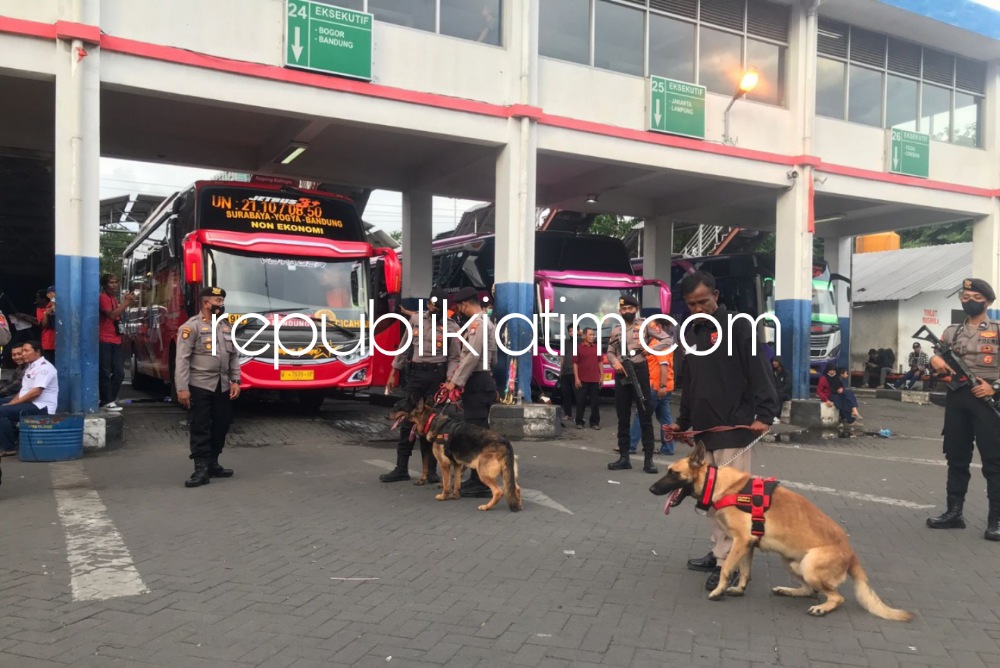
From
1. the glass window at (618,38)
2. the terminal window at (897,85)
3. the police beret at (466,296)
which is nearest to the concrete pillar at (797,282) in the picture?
the terminal window at (897,85)

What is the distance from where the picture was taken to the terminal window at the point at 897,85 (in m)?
15.2

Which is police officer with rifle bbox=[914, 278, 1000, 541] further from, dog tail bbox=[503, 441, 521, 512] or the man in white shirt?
the man in white shirt

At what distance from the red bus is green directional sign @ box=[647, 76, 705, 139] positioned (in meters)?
5.14

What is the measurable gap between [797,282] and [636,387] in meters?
7.25

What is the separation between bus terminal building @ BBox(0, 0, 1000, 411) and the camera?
9125 mm

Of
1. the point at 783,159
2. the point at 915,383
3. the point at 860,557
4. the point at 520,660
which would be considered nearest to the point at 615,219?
the point at 915,383

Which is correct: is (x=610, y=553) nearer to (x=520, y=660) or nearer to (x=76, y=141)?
(x=520, y=660)

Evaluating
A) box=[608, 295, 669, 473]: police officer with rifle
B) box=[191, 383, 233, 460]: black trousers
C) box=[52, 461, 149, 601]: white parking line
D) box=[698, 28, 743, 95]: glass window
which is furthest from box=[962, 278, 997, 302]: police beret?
box=[698, 28, 743, 95]: glass window

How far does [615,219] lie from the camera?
28641 millimetres

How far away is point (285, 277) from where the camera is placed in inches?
439

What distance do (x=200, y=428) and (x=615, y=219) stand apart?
23147 mm

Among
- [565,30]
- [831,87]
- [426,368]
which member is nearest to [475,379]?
[426,368]

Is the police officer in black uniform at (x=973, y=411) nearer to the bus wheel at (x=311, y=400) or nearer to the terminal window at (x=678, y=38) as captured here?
the terminal window at (x=678, y=38)

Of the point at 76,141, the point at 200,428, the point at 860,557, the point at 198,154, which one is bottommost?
the point at 860,557
